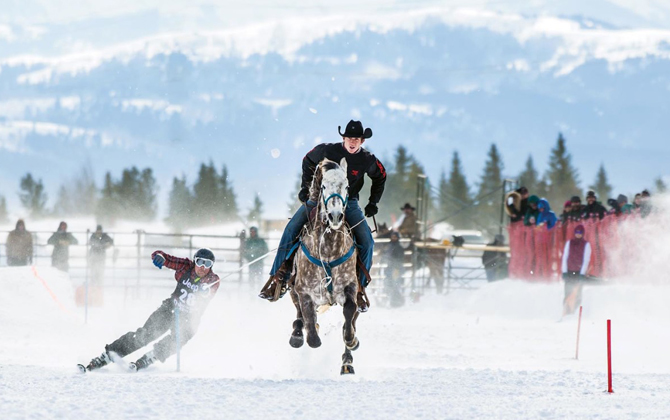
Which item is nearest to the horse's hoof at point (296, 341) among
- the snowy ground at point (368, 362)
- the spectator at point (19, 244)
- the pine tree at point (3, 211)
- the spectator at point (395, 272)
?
the snowy ground at point (368, 362)

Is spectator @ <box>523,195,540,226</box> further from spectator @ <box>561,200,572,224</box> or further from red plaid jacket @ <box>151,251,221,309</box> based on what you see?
red plaid jacket @ <box>151,251,221,309</box>

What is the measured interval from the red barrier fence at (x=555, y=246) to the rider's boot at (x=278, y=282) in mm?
8694

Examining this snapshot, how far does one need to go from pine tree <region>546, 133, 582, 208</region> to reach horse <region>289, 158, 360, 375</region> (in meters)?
95.7

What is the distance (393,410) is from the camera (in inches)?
283

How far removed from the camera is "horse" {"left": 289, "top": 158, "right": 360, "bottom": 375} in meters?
9.02

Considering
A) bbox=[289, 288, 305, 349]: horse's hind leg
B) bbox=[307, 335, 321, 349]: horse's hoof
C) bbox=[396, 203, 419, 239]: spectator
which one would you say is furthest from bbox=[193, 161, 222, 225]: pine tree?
bbox=[307, 335, 321, 349]: horse's hoof

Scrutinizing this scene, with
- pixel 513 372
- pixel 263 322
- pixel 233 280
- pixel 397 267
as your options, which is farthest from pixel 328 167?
pixel 233 280

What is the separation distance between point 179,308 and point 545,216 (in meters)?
11.2

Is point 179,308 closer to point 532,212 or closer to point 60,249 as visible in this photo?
point 532,212

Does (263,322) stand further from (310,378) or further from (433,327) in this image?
(310,378)

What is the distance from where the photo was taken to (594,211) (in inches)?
682

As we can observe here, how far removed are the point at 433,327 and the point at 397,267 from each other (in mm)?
5818

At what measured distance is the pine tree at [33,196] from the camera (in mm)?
95938

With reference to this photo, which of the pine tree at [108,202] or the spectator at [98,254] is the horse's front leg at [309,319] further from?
the pine tree at [108,202]
